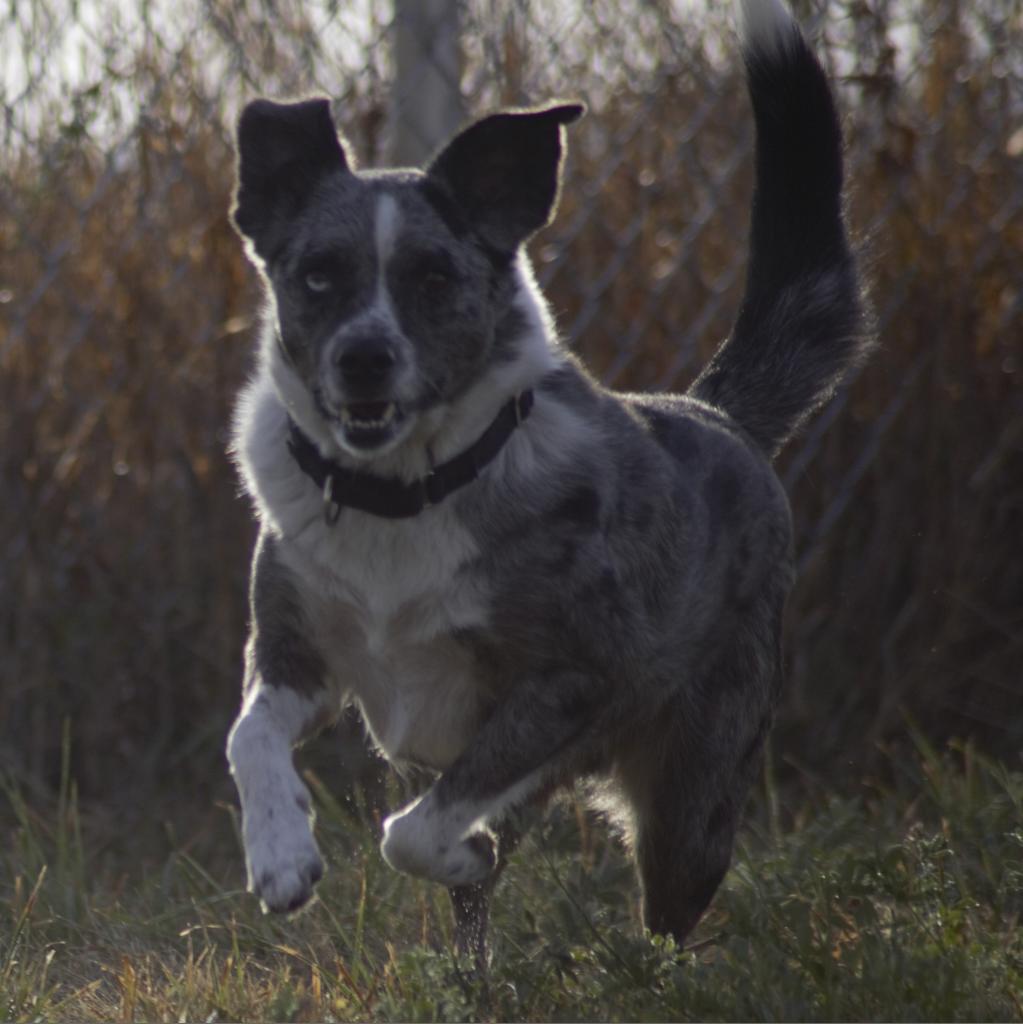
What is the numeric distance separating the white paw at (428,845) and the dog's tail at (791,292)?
3.92 ft

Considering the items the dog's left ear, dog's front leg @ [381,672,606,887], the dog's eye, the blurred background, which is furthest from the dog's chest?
the blurred background

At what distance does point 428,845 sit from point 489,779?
146 mm

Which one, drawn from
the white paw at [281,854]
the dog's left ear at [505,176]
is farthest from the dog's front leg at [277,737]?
the dog's left ear at [505,176]

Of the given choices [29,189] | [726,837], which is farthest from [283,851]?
[29,189]

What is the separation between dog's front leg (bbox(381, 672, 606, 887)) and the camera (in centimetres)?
277

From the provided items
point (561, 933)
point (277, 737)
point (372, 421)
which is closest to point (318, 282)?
point (372, 421)

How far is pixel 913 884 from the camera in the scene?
2803mm

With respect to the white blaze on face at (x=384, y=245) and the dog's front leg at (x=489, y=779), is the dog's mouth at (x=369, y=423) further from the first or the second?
the dog's front leg at (x=489, y=779)

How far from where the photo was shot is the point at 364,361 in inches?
109

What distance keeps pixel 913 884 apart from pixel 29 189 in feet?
9.12

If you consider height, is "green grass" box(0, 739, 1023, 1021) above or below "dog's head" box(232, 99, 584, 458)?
below

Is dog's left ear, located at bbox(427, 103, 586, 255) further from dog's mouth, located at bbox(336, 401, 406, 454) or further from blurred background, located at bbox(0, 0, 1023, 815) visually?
blurred background, located at bbox(0, 0, 1023, 815)

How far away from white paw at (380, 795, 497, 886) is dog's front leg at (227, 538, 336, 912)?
0.48 feet

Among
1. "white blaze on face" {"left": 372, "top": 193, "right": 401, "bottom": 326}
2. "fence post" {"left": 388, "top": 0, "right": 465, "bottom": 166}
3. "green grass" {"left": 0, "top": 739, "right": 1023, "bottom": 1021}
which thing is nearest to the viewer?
"green grass" {"left": 0, "top": 739, "right": 1023, "bottom": 1021}
